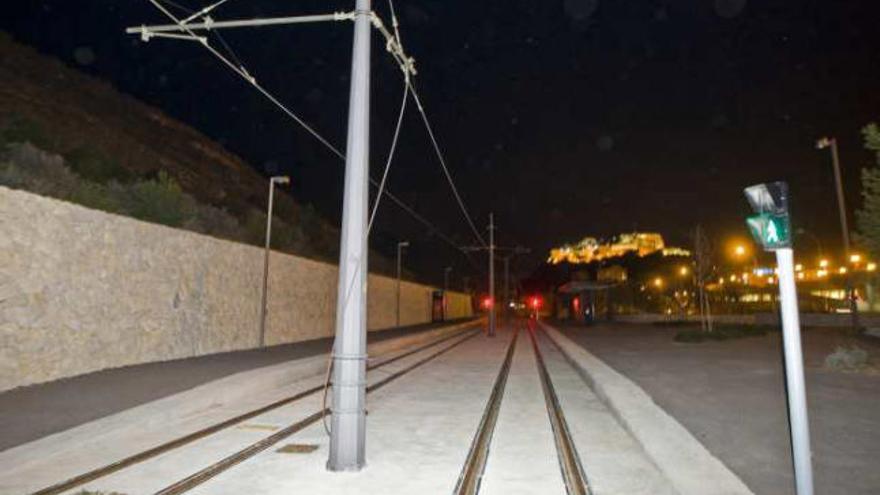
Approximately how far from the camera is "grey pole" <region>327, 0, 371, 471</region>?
6.25 meters

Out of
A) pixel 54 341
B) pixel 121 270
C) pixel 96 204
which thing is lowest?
pixel 54 341

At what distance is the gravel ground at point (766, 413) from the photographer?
19.3 ft

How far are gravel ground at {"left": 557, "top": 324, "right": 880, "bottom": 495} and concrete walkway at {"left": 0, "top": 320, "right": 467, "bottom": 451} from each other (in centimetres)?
858

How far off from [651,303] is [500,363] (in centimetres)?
4430

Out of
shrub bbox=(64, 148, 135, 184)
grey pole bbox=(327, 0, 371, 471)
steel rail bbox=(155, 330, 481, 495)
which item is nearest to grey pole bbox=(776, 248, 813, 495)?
grey pole bbox=(327, 0, 371, 471)

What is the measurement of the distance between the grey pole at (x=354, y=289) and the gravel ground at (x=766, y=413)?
4026 millimetres

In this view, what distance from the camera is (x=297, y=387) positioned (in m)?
13.4

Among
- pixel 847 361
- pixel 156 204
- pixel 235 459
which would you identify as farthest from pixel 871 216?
pixel 156 204

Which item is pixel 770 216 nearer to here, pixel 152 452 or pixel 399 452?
pixel 399 452

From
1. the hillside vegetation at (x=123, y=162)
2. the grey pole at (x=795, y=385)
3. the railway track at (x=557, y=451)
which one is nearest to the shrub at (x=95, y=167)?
the hillside vegetation at (x=123, y=162)

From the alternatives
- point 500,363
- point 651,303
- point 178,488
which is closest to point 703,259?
point 500,363

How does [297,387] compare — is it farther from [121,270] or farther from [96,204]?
[96,204]

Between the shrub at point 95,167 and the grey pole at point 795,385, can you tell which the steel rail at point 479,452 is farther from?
the shrub at point 95,167

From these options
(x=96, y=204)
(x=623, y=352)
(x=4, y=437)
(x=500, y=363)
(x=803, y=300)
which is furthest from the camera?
(x=803, y=300)
